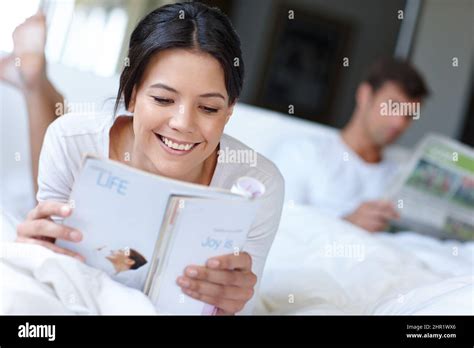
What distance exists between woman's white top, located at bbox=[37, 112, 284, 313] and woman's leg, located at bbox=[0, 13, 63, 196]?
40 mm

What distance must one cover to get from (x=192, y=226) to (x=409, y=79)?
45.1 inches

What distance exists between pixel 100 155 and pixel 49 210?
9 centimetres

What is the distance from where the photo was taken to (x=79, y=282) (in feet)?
2.79

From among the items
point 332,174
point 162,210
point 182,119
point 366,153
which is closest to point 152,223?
point 162,210

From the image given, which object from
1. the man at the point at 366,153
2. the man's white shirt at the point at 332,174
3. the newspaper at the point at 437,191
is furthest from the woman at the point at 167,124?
the newspaper at the point at 437,191

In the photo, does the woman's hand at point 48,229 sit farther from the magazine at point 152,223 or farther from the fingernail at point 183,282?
the fingernail at point 183,282

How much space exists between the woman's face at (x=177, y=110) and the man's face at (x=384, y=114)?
0.99 meters

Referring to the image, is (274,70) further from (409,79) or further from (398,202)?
(398,202)

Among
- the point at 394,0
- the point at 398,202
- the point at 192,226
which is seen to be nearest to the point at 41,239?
the point at 192,226

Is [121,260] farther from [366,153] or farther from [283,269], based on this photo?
[366,153]

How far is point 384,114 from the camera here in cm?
185

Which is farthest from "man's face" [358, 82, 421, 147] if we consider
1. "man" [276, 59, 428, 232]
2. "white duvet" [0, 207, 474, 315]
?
"white duvet" [0, 207, 474, 315]

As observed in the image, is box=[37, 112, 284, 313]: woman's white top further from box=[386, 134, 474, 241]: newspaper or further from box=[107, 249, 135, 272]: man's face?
box=[386, 134, 474, 241]: newspaper

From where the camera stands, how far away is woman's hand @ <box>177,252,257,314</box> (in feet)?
2.94
